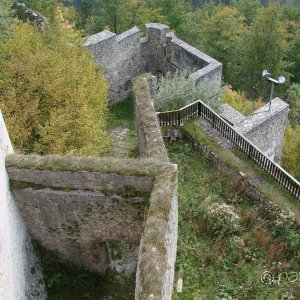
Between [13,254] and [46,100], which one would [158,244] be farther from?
[46,100]

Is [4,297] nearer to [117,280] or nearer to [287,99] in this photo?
[117,280]

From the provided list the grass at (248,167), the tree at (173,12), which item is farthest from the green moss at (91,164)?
the tree at (173,12)

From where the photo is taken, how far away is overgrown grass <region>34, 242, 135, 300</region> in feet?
41.9

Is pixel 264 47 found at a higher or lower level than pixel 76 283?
lower

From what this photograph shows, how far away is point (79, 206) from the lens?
1162 cm

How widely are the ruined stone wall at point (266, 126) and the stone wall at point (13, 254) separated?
9.08 metres

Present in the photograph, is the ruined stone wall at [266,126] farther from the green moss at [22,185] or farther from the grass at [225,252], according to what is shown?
the green moss at [22,185]

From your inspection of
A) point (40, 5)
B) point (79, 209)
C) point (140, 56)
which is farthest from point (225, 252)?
point (40, 5)

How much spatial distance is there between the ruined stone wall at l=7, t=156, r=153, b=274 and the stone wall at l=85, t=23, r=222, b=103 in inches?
414

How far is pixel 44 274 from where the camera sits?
42.1ft

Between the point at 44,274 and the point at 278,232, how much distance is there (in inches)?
257

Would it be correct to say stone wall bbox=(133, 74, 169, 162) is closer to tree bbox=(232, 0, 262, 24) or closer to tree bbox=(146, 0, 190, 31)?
tree bbox=(146, 0, 190, 31)

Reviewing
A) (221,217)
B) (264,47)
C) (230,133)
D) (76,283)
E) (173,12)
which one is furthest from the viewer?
(173,12)

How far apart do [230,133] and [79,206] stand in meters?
6.94
